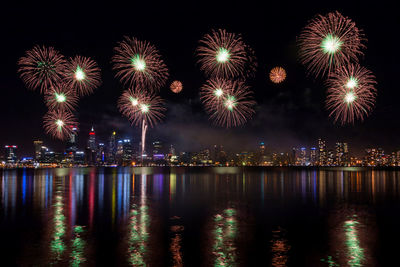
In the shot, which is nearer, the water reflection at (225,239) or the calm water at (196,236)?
the water reflection at (225,239)

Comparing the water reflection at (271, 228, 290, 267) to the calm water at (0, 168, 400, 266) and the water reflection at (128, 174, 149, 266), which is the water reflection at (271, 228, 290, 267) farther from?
the water reflection at (128, 174, 149, 266)

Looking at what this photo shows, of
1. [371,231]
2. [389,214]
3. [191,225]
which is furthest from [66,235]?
[389,214]

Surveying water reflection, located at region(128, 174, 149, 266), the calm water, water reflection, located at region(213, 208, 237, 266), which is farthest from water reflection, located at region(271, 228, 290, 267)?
water reflection, located at region(128, 174, 149, 266)

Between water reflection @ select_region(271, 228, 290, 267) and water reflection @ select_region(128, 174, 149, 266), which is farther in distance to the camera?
water reflection @ select_region(128, 174, 149, 266)

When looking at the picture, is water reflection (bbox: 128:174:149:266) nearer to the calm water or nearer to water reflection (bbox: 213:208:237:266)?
the calm water

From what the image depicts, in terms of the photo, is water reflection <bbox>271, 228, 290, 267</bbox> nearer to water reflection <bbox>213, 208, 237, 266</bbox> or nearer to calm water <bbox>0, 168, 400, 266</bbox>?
calm water <bbox>0, 168, 400, 266</bbox>

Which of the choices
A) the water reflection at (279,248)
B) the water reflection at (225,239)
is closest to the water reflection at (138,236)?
the water reflection at (225,239)

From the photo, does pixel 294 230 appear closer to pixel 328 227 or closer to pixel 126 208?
pixel 328 227

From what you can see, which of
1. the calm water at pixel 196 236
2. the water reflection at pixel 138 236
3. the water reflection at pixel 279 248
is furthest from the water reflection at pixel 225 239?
the water reflection at pixel 138 236

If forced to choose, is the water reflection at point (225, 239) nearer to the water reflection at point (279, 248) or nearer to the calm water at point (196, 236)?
the calm water at point (196, 236)

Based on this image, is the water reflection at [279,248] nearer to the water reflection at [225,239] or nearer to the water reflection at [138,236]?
the water reflection at [225,239]

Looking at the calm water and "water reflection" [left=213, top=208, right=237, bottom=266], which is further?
the calm water
